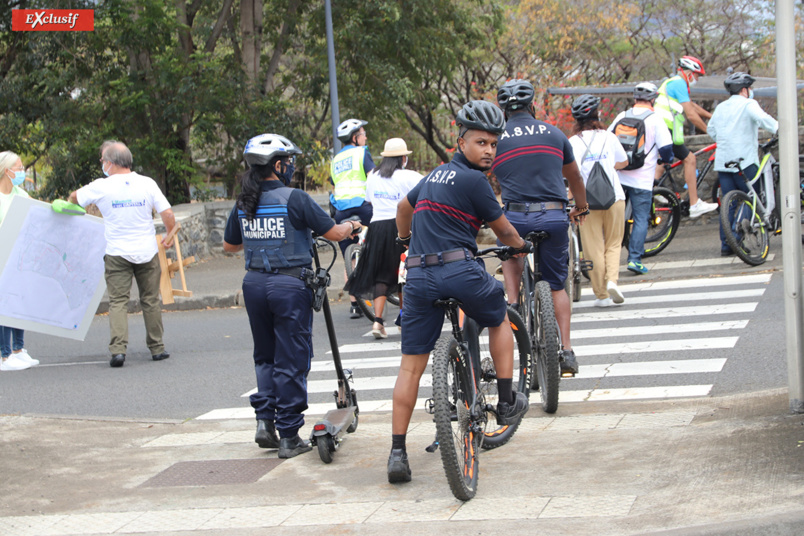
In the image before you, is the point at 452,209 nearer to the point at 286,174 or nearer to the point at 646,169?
the point at 286,174

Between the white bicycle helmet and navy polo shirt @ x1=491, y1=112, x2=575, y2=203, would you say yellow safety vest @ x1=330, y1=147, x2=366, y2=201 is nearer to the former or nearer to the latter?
the white bicycle helmet

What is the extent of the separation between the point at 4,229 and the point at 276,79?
17336 mm

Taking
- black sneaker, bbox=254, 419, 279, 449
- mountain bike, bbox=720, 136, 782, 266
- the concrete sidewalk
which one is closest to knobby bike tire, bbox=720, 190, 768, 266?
mountain bike, bbox=720, 136, 782, 266

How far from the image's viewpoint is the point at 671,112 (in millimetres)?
12414

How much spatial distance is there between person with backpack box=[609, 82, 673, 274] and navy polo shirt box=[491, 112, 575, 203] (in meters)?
4.44

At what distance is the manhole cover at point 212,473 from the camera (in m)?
5.39

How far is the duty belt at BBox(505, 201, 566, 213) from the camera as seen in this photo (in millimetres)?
6316

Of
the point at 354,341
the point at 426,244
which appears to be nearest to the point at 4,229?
the point at 354,341

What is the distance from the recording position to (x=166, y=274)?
10.4 metres

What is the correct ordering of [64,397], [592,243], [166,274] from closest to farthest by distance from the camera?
[64,397]
[592,243]
[166,274]

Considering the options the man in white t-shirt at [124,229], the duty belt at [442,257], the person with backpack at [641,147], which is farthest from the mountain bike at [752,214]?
the duty belt at [442,257]

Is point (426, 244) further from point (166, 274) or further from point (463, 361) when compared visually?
point (166, 274)

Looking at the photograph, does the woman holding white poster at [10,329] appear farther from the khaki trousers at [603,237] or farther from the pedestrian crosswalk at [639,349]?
the khaki trousers at [603,237]

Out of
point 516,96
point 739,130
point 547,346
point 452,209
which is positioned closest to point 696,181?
point 739,130
